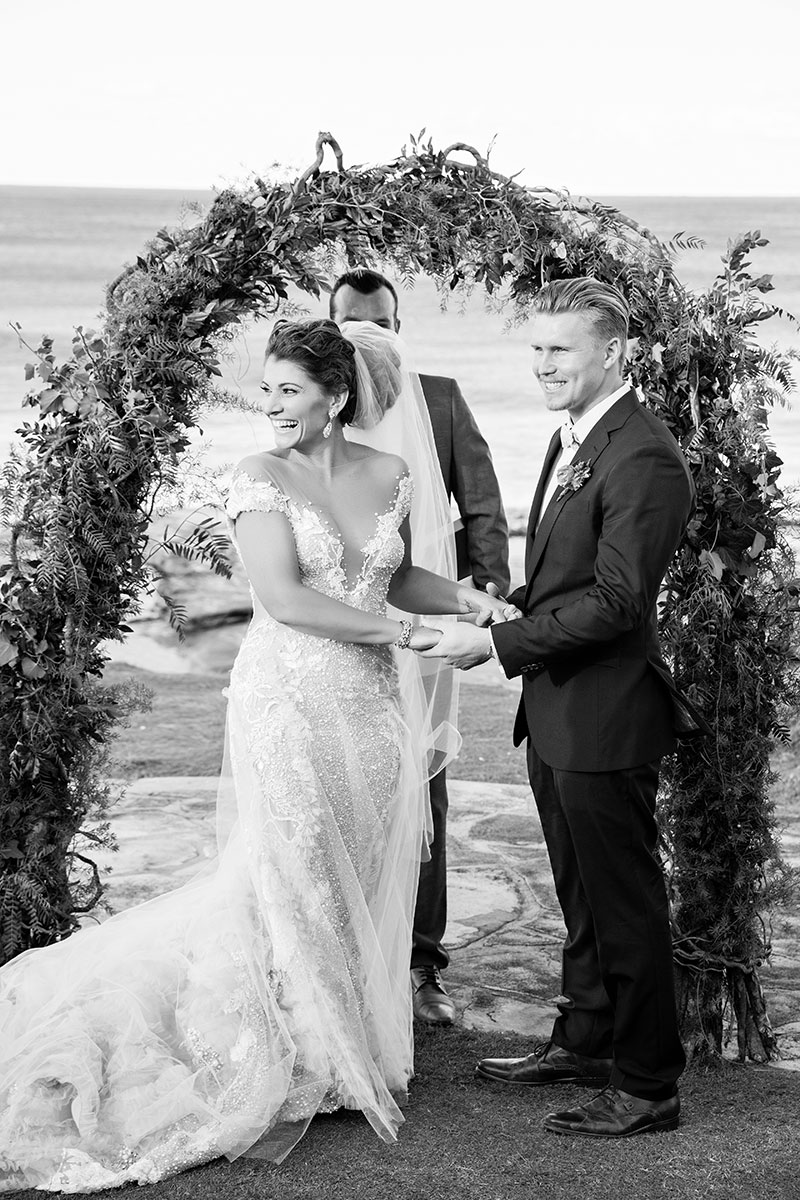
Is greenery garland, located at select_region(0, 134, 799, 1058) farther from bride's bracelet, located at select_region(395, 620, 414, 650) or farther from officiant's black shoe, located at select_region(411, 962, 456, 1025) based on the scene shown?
officiant's black shoe, located at select_region(411, 962, 456, 1025)

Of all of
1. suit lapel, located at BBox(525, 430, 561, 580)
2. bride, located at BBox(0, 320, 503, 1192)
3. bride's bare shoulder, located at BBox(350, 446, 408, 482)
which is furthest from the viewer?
bride's bare shoulder, located at BBox(350, 446, 408, 482)

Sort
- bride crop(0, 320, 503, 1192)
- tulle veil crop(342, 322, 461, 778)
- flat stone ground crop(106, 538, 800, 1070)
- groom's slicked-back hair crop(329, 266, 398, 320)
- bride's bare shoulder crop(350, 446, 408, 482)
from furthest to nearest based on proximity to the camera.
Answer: flat stone ground crop(106, 538, 800, 1070), groom's slicked-back hair crop(329, 266, 398, 320), tulle veil crop(342, 322, 461, 778), bride's bare shoulder crop(350, 446, 408, 482), bride crop(0, 320, 503, 1192)

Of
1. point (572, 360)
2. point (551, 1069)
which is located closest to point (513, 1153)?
point (551, 1069)

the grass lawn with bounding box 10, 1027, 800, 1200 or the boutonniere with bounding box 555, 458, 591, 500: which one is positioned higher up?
the boutonniere with bounding box 555, 458, 591, 500

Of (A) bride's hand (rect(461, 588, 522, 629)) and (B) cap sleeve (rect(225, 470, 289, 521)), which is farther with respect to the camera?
(A) bride's hand (rect(461, 588, 522, 629))

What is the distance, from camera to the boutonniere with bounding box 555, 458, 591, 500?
335 cm

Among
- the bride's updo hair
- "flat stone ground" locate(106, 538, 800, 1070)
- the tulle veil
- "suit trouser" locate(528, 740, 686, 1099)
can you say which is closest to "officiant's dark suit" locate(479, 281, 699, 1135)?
"suit trouser" locate(528, 740, 686, 1099)

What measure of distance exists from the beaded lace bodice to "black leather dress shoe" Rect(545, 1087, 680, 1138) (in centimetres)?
149

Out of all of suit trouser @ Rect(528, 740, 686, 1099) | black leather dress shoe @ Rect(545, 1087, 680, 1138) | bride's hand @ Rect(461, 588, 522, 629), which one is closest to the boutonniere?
bride's hand @ Rect(461, 588, 522, 629)

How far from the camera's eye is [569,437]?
349 cm

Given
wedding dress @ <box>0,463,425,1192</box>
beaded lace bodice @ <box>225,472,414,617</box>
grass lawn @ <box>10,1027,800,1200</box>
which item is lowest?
grass lawn @ <box>10,1027,800,1200</box>

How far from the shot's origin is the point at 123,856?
5699 mm

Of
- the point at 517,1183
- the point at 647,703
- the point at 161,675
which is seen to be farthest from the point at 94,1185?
the point at 161,675

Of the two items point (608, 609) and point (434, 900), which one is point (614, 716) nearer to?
point (608, 609)
